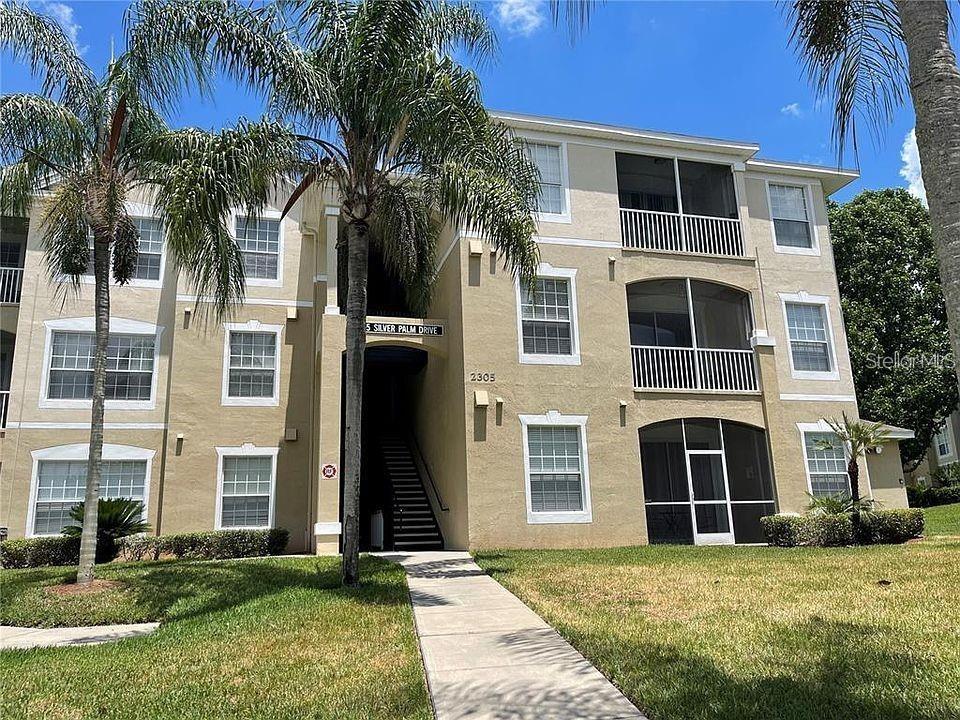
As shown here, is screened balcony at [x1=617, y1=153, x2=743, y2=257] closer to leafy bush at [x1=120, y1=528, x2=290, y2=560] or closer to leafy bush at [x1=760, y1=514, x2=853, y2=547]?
leafy bush at [x1=760, y1=514, x2=853, y2=547]

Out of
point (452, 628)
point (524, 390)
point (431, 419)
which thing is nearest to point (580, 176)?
point (524, 390)

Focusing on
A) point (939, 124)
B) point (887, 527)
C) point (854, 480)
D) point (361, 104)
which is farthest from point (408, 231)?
point (887, 527)

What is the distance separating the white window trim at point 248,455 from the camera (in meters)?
16.9

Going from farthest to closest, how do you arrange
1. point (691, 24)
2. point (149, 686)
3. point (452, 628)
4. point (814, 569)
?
point (814, 569) < point (691, 24) < point (452, 628) < point (149, 686)

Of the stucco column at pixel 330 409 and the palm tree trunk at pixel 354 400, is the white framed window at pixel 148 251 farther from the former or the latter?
the palm tree trunk at pixel 354 400

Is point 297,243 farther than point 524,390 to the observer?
Yes

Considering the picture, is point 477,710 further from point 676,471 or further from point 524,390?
point 676,471

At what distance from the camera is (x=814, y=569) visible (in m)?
11.0

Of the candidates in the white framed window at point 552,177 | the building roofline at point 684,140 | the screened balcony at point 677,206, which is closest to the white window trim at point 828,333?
the screened balcony at point 677,206

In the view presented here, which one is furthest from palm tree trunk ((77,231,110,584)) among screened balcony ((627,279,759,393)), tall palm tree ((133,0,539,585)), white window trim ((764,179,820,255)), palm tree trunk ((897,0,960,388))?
white window trim ((764,179,820,255))

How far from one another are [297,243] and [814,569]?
558 inches

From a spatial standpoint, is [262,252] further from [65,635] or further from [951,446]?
[951,446]

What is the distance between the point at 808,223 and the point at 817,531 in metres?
8.67

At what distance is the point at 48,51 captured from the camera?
11414 millimetres
